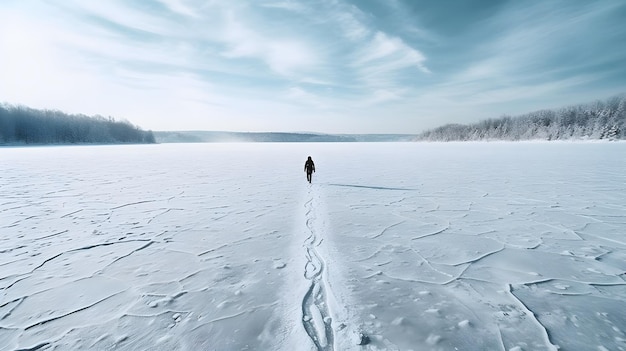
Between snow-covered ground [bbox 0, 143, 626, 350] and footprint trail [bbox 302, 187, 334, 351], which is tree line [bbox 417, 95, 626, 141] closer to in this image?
snow-covered ground [bbox 0, 143, 626, 350]

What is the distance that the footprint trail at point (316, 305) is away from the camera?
2266mm

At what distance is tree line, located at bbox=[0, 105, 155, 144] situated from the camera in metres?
61.1

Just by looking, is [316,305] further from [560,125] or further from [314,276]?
[560,125]

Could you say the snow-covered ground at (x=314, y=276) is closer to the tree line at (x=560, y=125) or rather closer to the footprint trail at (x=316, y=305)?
the footprint trail at (x=316, y=305)

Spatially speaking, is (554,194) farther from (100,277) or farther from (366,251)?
(100,277)

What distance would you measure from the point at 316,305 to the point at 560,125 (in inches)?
3626

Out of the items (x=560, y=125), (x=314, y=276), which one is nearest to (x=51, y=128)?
(x=314, y=276)

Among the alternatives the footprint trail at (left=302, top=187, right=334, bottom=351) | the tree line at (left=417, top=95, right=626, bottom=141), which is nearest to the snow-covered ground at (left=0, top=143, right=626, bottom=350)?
the footprint trail at (left=302, top=187, right=334, bottom=351)

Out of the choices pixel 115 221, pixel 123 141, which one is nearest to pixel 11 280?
pixel 115 221

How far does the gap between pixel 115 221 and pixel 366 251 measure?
5087mm

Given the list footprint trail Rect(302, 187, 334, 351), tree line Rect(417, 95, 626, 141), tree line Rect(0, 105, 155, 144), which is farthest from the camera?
tree line Rect(0, 105, 155, 144)

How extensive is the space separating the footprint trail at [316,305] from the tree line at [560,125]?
242 feet

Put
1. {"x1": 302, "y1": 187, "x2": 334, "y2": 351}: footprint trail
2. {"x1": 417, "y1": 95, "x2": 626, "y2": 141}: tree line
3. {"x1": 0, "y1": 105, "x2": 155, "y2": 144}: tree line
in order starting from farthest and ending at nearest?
{"x1": 0, "y1": 105, "x2": 155, "y2": 144}: tree line < {"x1": 417, "y1": 95, "x2": 626, "y2": 141}: tree line < {"x1": 302, "y1": 187, "x2": 334, "y2": 351}: footprint trail

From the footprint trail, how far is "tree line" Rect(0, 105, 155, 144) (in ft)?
278
